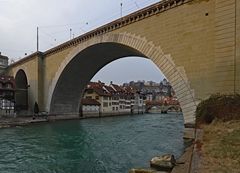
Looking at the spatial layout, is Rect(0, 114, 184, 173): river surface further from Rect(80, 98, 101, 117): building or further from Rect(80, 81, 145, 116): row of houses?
Rect(80, 98, 101, 117): building

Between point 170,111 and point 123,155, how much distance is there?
85.5 metres

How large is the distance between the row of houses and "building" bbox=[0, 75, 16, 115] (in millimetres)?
13794

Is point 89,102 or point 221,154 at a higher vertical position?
point 89,102

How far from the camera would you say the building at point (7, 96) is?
48.2 m

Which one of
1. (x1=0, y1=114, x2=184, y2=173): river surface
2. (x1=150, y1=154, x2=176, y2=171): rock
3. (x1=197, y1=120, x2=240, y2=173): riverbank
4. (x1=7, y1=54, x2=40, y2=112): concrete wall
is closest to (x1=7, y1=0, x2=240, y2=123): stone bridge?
(x1=0, y1=114, x2=184, y2=173): river surface

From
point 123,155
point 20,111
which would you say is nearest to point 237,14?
point 123,155

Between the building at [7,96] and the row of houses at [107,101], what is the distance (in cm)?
1379

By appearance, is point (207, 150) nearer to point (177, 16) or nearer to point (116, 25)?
point (177, 16)

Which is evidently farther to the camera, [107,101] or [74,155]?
[107,101]

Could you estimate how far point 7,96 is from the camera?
51.2 m

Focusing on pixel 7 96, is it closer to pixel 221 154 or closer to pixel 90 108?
pixel 90 108

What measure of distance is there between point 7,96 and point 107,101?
1140 inches

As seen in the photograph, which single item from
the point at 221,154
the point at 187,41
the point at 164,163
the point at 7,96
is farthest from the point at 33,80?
the point at 221,154

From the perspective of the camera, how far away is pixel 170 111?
333ft
